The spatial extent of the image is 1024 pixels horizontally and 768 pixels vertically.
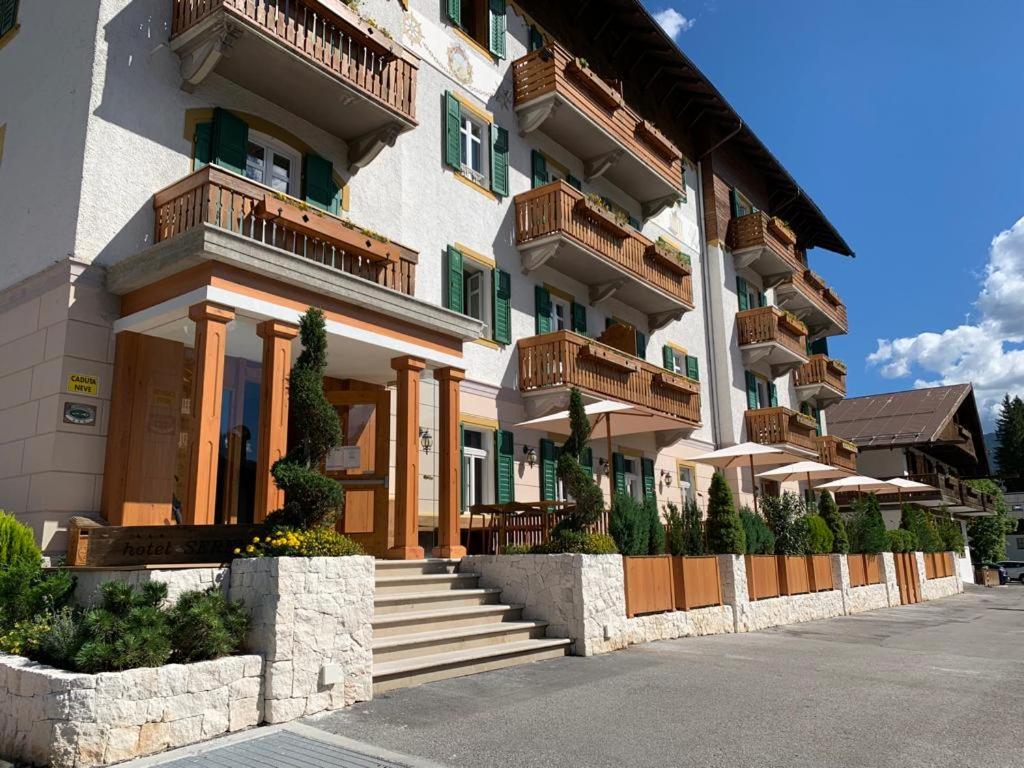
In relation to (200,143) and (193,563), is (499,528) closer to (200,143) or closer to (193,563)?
(193,563)

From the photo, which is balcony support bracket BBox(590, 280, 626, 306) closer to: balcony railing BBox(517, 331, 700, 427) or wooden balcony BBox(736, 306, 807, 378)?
balcony railing BBox(517, 331, 700, 427)

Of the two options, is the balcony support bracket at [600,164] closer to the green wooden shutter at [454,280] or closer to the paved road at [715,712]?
the green wooden shutter at [454,280]

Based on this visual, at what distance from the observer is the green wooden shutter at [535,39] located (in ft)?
63.9

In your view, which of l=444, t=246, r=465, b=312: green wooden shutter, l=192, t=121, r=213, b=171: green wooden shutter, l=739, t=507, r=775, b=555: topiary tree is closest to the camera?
l=192, t=121, r=213, b=171: green wooden shutter

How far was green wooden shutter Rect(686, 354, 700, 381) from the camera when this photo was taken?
2338 centimetres

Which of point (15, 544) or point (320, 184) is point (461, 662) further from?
point (320, 184)

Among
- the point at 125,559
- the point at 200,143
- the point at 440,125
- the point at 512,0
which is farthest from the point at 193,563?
the point at 512,0

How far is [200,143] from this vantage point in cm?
1150

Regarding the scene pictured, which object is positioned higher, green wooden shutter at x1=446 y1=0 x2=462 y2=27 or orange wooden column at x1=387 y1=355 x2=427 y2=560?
green wooden shutter at x1=446 y1=0 x2=462 y2=27

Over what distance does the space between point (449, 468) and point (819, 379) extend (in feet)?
72.5

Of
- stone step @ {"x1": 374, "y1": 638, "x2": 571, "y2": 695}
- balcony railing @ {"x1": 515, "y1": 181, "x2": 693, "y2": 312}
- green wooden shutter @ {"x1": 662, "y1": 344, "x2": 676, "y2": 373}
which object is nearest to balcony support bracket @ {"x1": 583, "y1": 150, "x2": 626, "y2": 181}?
balcony railing @ {"x1": 515, "y1": 181, "x2": 693, "y2": 312}

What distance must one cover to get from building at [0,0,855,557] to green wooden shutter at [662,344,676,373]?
134 centimetres

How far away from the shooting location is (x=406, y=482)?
1156cm

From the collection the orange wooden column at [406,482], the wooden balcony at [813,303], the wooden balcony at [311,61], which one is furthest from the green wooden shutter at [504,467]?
the wooden balcony at [813,303]
